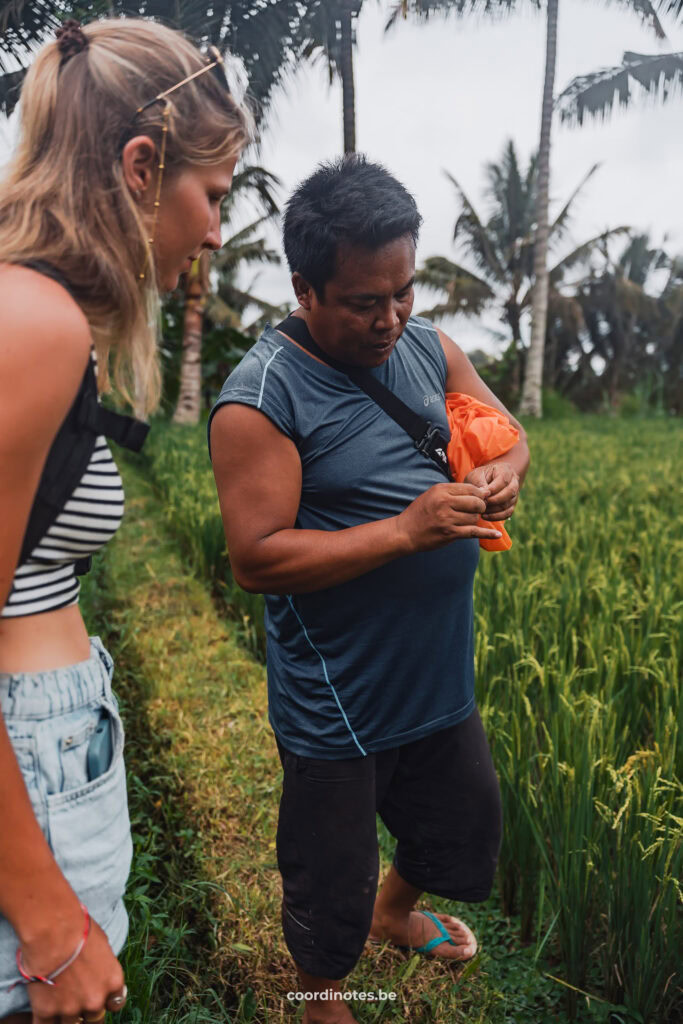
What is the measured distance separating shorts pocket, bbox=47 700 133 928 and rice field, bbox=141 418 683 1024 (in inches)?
37.8

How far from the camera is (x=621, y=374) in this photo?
23391 millimetres

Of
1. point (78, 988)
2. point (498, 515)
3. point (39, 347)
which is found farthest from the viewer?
point (498, 515)

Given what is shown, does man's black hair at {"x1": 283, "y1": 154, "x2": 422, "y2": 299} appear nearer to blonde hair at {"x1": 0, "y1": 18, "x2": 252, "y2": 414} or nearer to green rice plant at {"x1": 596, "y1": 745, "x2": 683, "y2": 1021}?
blonde hair at {"x1": 0, "y1": 18, "x2": 252, "y2": 414}

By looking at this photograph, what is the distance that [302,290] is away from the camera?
1.29 metres

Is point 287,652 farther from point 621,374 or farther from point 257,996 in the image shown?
point 621,374

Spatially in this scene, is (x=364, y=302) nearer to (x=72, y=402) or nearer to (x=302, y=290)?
(x=302, y=290)

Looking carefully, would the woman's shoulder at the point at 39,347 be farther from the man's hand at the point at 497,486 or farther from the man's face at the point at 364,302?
the man's hand at the point at 497,486

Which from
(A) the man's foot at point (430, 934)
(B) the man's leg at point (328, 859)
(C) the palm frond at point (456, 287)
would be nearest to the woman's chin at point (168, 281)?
(B) the man's leg at point (328, 859)

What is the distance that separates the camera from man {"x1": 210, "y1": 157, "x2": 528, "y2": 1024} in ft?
4.00

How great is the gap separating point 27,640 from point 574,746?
1294 millimetres

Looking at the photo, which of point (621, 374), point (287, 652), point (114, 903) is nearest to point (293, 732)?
point (287, 652)

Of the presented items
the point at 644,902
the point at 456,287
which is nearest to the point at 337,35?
the point at 644,902

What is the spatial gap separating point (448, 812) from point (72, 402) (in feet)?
3.75

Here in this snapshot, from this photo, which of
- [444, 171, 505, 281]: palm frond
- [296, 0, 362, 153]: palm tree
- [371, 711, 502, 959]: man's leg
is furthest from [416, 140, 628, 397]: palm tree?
[371, 711, 502, 959]: man's leg
